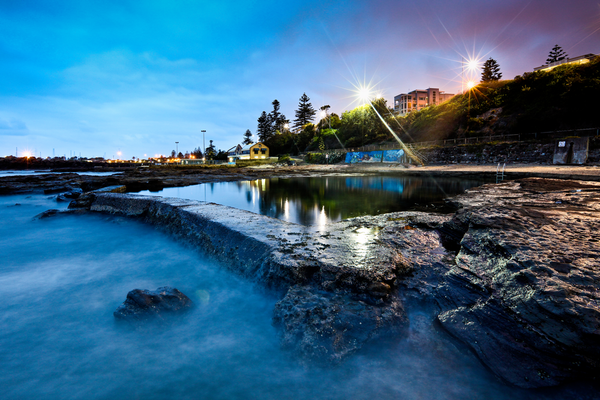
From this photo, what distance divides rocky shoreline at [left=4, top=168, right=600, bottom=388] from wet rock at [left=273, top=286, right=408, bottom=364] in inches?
0.4

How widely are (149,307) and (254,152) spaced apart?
74.0 meters

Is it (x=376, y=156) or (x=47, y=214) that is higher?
(x=376, y=156)

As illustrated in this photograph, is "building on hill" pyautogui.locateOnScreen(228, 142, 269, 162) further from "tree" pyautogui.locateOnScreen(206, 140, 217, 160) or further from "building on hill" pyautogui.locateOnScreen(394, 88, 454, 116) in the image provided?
"building on hill" pyautogui.locateOnScreen(394, 88, 454, 116)

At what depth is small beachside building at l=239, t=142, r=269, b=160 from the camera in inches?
2891

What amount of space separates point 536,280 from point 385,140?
58.1 metres

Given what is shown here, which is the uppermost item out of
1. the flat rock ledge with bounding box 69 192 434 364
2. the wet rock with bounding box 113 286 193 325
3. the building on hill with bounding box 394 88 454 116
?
the building on hill with bounding box 394 88 454 116

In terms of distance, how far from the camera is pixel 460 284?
2.96 metres

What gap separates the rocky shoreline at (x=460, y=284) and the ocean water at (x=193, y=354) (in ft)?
0.60

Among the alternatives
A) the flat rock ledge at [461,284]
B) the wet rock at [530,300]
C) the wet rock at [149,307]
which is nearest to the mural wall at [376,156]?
the flat rock ledge at [461,284]

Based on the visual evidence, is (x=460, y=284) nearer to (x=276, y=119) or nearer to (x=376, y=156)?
(x=376, y=156)

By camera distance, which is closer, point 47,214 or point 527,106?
point 47,214

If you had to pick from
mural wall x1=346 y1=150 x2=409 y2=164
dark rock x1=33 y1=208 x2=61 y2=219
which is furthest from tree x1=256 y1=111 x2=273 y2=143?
dark rock x1=33 y1=208 x2=61 y2=219

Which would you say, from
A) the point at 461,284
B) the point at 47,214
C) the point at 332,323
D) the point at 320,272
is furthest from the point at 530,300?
the point at 47,214

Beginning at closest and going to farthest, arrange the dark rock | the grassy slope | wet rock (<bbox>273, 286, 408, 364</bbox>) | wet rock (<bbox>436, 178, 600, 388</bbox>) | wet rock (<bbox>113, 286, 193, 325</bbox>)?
1. wet rock (<bbox>436, 178, 600, 388</bbox>)
2. wet rock (<bbox>273, 286, 408, 364</bbox>)
3. wet rock (<bbox>113, 286, 193, 325</bbox>)
4. the dark rock
5. the grassy slope
